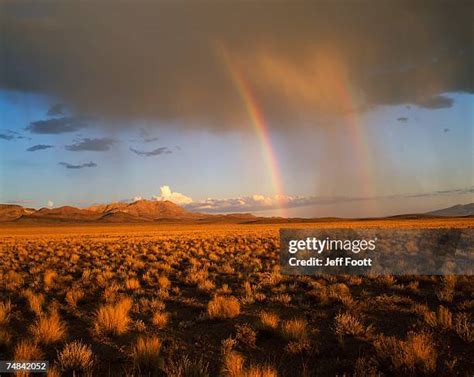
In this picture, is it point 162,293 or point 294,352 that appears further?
point 162,293

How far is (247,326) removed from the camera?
10094 mm

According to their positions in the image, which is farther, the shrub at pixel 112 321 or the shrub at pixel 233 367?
the shrub at pixel 112 321

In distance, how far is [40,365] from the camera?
7.57 m

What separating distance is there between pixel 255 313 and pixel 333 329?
267 cm

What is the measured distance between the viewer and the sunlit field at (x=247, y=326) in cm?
752

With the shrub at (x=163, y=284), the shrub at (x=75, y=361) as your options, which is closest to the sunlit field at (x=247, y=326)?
the shrub at (x=75, y=361)

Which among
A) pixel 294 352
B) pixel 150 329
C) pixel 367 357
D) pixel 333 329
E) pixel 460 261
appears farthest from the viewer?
pixel 460 261

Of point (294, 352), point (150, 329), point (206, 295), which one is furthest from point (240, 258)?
point (294, 352)

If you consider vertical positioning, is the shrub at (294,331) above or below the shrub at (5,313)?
above

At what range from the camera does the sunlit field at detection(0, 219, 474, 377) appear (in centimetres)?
752

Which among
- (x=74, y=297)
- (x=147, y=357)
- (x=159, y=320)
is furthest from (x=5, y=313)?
(x=147, y=357)

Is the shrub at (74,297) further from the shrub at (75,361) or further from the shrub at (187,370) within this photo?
the shrub at (187,370)

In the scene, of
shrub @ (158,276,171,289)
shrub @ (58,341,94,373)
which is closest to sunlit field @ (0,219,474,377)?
shrub @ (58,341,94,373)

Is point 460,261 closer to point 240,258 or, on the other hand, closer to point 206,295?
point 240,258
